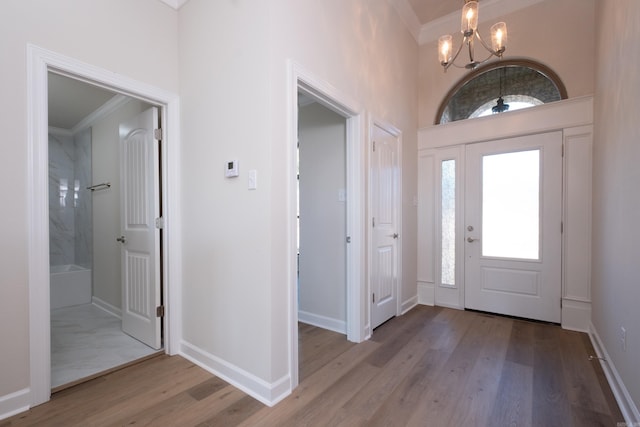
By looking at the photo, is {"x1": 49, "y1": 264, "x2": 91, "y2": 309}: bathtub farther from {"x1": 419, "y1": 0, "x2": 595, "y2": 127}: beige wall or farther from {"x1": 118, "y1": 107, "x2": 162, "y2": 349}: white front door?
{"x1": 419, "y1": 0, "x2": 595, "y2": 127}: beige wall

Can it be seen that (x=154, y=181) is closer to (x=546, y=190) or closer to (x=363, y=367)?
(x=363, y=367)

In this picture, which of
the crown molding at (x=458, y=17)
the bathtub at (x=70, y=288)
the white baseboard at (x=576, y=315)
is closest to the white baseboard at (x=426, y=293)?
the white baseboard at (x=576, y=315)

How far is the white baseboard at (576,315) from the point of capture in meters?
2.81

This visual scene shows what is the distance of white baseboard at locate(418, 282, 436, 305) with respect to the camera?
12.0ft

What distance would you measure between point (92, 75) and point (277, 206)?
1509 mm

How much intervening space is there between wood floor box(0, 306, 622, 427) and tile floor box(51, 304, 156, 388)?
0.59 feet

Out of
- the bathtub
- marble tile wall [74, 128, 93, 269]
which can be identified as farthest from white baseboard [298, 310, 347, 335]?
marble tile wall [74, 128, 93, 269]

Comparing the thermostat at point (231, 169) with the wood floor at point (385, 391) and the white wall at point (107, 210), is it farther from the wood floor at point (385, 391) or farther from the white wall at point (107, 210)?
the white wall at point (107, 210)

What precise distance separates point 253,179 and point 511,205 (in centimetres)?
285

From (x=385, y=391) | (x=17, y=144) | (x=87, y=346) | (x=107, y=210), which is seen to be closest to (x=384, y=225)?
(x=385, y=391)

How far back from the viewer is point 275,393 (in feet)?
5.86

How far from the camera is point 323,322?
118 inches

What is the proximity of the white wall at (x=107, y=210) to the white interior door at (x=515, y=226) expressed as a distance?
3.96 m

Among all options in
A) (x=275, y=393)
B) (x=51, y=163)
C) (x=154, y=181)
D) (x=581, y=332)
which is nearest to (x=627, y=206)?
(x=581, y=332)
